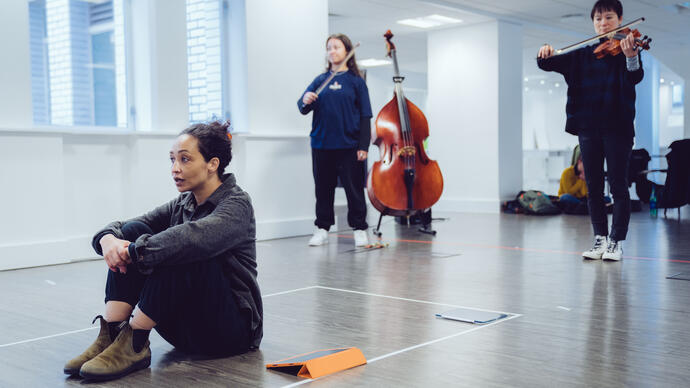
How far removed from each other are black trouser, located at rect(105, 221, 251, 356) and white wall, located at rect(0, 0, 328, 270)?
2.40 metres

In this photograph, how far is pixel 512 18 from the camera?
8133 millimetres

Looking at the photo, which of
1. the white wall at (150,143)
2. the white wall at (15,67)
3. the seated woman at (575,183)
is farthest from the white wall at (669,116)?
the white wall at (15,67)

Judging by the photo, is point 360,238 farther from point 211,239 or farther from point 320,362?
point 211,239

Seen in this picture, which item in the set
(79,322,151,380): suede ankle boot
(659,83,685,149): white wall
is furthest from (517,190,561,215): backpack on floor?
(659,83,685,149): white wall

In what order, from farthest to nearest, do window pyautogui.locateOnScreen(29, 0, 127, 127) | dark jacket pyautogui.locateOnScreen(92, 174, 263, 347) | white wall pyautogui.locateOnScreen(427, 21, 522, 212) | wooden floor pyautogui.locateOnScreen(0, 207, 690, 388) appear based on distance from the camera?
white wall pyautogui.locateOnScreen(427, 21, 522, 212), window pyautogui.locateOnScreen(29, 0, 127, 127), wooden floor pyautogui.locateOnScreen(0, 207, 690, 388), dark jacket pyautogui.locateOnScreen(92, 174, 263, 347)

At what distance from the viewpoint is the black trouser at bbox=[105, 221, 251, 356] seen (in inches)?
72.4

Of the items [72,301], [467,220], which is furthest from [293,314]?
[467,220]

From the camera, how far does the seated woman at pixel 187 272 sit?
1.83m

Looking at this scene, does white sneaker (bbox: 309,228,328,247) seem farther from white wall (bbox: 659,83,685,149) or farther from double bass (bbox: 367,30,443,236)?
white wall (bbox: 659,83,685,149)

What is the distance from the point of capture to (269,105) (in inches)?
213

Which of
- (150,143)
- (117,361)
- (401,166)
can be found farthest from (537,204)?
(117,361)

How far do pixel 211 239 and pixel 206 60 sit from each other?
12.0 feet

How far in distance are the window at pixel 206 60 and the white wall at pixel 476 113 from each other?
3.76 metres

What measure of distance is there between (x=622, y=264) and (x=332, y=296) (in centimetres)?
174
